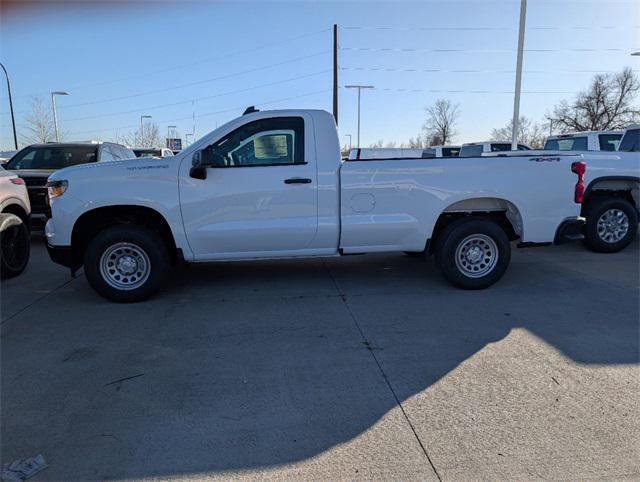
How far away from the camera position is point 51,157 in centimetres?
1041

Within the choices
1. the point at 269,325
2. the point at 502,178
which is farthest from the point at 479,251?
the point at 269,325

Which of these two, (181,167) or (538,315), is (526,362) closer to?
(538,315)

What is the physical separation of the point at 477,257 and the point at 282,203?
2528 millimetres

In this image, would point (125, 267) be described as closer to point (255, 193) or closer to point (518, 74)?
point (255, 193)

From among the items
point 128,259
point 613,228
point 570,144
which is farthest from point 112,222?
point 570,144

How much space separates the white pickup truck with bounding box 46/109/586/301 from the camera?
5.26m

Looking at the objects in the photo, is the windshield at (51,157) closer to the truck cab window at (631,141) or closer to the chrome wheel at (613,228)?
the chrome wheel at (613,228)

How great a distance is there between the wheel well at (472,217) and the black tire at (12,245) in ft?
19.2

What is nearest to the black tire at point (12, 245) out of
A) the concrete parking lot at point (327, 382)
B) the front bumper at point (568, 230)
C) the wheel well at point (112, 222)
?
the concrete parking lot at point (327, 382)

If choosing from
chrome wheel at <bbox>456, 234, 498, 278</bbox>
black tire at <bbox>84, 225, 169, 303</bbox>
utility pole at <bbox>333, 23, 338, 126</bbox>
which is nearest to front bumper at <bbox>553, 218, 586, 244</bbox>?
chrome wheel at <bbox>456, 234, 498, 278</bbox>

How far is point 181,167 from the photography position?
Answer: 5277 millimetres

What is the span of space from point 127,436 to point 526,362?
3.06 metres

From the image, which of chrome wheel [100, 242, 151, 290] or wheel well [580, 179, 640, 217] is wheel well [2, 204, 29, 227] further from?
wheel well [580, 179, 640, 217]

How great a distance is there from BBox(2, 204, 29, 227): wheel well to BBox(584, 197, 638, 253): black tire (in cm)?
927
